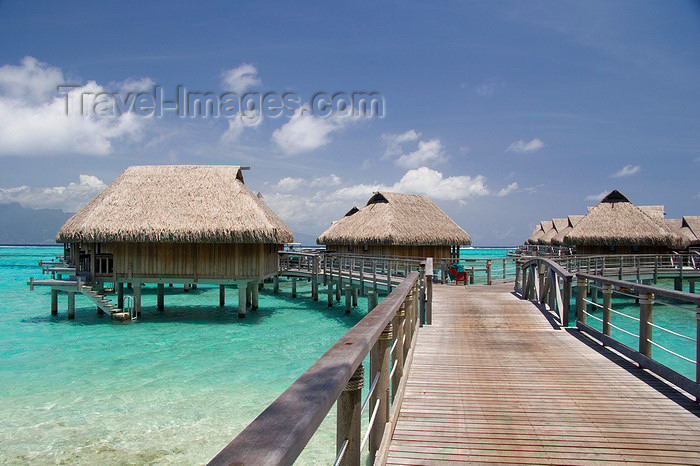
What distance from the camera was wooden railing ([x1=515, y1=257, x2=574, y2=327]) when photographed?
8.36 meters

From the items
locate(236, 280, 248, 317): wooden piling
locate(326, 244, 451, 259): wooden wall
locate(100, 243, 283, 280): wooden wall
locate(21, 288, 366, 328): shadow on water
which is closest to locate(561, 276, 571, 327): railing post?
locate(21, 288, 366, 328): shadow on water

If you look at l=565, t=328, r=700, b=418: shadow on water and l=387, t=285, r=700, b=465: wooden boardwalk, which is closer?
l=387, t=285, r=700, b=465: wooden boardwalk

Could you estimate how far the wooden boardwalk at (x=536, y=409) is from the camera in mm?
3365

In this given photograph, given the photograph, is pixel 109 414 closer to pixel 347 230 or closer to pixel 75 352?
pixel 75 352

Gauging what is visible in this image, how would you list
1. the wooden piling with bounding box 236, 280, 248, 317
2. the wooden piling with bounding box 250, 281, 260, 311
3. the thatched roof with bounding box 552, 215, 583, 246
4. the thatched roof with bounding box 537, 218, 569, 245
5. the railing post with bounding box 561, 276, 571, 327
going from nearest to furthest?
the railing post with bounding box 561, 276, 571, 327, the wooden piling with bounding box 236, 280, 248, 317, the wooden piling with bounding box 250, 281, 260, 311, the thatched roof with bounding box 552, 215, 583, 246, the thatched roof with bounding box 537, 218, 569, 245

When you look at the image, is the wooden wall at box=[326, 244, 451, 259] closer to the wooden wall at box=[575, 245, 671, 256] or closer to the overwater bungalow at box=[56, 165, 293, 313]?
the overwater bungalow at box=[56, 165, 293, 313]

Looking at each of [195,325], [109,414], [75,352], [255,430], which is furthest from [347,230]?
[255,430]

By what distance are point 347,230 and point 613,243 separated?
1477 centimetres

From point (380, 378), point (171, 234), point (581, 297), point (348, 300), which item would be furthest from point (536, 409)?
point (348, 300)

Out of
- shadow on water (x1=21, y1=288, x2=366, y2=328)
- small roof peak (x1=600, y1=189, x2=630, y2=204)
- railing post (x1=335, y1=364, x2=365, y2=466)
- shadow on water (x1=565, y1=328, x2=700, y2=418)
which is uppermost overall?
small roof peak (x1=600, y1=189, x2=630, y2=204)

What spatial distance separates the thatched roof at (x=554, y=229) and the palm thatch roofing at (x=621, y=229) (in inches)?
834

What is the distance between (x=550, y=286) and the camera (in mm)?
10367

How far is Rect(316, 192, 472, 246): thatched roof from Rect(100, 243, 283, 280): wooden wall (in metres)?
7.48

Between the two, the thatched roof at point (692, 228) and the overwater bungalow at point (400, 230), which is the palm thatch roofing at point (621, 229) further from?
the thatched roof at point (692, 228)
